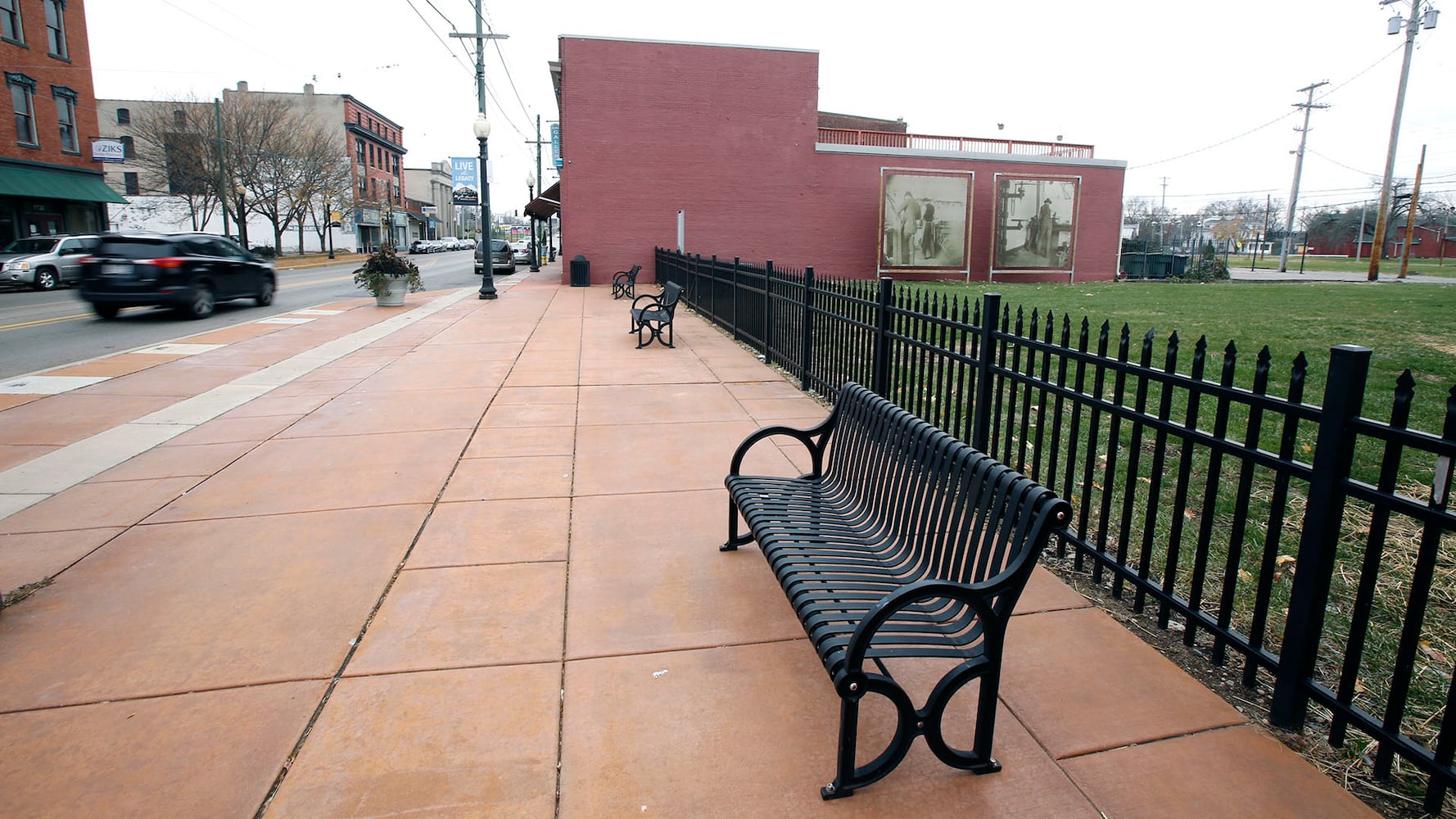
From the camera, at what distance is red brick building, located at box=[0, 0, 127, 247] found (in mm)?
29938

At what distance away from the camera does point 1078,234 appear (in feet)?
113

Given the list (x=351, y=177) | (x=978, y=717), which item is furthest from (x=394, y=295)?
(x=351, y=177)

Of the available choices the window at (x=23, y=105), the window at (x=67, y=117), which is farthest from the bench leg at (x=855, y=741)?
the window at (x=67, y=117)

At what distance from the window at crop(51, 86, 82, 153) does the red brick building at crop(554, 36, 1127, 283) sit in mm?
20025

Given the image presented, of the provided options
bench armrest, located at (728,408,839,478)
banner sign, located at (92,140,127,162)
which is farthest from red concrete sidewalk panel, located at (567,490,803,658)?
banner sign, located at (92,140,127,162)

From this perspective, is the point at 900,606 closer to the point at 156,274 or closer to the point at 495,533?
the point at 495,533

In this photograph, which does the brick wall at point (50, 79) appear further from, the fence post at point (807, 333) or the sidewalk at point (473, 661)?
the fence post at point (807, 333)

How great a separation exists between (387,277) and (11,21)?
24.3 meters

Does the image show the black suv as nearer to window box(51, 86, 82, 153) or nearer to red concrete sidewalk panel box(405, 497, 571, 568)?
red concrete sidewalk panel box(405, 497, 571, 568)

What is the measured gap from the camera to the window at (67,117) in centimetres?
3259

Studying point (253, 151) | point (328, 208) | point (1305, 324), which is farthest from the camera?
point (328, 208)

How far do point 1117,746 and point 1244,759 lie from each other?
0.39 m

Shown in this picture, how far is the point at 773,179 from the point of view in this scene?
97.1 feet

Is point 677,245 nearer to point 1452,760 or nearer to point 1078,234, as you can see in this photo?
point 1078,234
